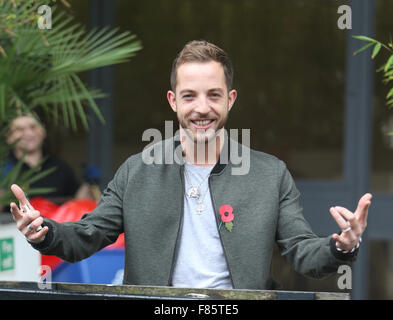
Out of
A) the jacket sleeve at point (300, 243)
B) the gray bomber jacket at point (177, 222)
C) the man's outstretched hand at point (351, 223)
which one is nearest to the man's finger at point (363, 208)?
the man's outstretched hand at point (351, 223)

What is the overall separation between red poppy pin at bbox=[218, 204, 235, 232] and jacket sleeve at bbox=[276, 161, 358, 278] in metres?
0.14

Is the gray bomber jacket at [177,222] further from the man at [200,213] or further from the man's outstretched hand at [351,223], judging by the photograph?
the man's outstretched hand at [351,223]

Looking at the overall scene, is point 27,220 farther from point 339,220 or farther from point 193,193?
point 339,220

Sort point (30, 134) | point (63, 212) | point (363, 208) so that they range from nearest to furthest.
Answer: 1. point (363, 208)
2. point (63, 212)
3. point (30, 134)

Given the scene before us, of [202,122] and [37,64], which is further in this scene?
[37,64]

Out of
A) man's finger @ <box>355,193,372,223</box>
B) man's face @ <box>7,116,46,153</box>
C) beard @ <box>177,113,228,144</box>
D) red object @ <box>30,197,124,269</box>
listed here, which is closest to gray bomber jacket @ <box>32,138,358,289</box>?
beard @ <box>177,113,228,144</box>

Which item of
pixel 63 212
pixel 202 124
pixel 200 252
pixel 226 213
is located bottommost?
pixel 63 212

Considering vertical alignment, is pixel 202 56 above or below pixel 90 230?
above

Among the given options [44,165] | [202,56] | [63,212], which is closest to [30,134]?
[44,165]

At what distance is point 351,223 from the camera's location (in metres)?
1.55

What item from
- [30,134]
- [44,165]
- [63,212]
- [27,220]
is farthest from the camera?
[44,165]

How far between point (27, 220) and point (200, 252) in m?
0.47

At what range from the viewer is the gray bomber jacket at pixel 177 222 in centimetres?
180

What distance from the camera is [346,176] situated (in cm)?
489
